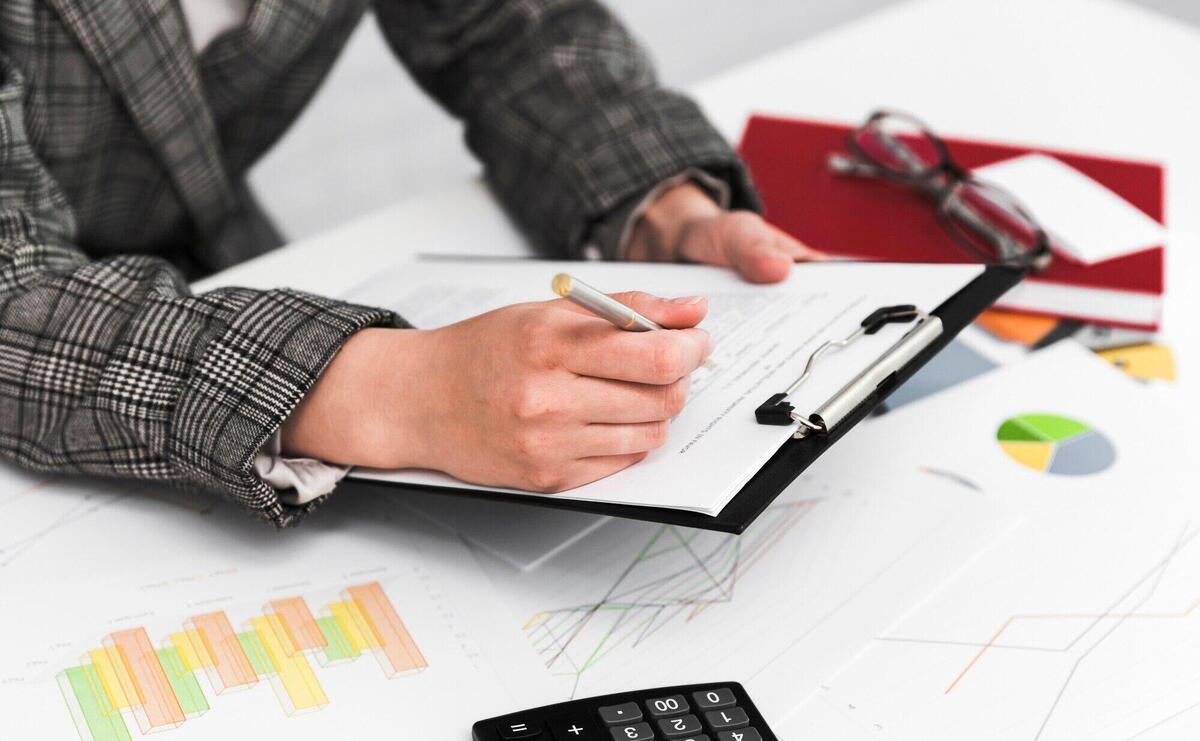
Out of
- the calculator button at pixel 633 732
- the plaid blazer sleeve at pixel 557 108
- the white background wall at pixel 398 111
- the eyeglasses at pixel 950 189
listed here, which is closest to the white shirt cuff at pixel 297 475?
the calculator button at pixel 633 732

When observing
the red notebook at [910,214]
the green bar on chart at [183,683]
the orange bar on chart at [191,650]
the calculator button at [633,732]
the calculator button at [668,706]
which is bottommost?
the green bar on chart at [183,683]

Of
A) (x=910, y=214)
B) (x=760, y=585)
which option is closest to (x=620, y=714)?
(x=760, y=585)

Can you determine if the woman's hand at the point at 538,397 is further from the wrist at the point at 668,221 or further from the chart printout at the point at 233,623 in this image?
the wrist at the point at 668,221

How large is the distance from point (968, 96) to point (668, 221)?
40 cm

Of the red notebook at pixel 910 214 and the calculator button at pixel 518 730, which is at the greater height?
the red notebook at pixel 910 214

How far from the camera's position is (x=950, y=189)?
89 cm

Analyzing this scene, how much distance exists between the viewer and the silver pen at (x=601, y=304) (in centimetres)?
48

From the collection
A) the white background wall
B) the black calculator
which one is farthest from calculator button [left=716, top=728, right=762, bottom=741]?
the white background wall

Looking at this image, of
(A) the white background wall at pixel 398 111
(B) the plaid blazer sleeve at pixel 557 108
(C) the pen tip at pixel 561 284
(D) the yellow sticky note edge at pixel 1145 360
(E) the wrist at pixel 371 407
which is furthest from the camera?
(A) the white background wall at pixel 398 111

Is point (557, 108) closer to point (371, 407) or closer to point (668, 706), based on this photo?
point (371, 407)

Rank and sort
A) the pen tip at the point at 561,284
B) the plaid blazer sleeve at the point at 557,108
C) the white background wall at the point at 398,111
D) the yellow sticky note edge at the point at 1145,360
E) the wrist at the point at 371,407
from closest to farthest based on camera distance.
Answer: the pen tip at the point at 561,284 → the wrist at the point at 371,407 → the yellow sticky note edge at the point at 1145,360 → the plaid blazer sleeve at the point at 557,108 → the white background wall at the point at 398,111

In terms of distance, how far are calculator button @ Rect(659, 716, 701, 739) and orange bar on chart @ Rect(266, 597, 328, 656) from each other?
0.17 meters

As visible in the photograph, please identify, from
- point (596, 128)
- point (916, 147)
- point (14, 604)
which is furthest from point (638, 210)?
point (14, 604)

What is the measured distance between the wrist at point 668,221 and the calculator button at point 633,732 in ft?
1.37
